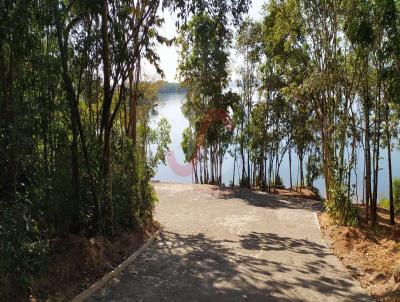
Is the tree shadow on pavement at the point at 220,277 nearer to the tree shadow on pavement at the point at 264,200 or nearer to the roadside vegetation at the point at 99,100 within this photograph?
the roadside vegetation at the point at 99,100

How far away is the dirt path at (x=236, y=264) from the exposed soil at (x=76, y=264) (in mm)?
308

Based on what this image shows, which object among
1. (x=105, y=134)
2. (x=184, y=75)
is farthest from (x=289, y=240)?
(x=184, y=75)

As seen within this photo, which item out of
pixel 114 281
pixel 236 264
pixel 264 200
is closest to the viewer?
pixel 114 281

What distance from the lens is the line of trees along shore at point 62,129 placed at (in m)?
4.54

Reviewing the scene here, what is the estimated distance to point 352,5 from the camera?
9.98 metres

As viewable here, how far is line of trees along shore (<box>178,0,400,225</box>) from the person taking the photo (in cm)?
1023

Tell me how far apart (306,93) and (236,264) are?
7694mm

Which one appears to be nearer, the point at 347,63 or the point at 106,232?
the point at 106,232

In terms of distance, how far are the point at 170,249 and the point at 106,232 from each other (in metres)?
1.41

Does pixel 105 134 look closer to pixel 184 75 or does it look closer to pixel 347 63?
pixel 347 63

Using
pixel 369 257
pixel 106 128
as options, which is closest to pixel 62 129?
pixel 106 128

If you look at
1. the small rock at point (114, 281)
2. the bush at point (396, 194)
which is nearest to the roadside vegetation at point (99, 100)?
the small rock at point (114, 281)

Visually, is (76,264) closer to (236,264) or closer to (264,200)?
(236,264)

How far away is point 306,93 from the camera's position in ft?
43.8
